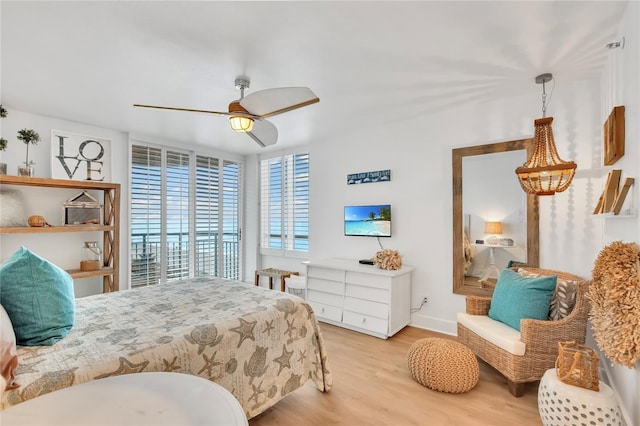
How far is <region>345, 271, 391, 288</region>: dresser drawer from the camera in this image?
3.25 meters

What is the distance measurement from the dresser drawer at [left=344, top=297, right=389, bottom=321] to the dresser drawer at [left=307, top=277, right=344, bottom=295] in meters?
0.15

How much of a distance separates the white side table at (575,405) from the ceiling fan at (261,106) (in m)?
2.21

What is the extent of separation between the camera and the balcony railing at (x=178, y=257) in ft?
Result: 13.9

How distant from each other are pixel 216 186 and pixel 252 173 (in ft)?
2.33

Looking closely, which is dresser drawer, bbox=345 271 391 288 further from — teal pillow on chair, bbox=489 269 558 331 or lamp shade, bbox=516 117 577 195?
lamp shade, bbox=516 117 577 195

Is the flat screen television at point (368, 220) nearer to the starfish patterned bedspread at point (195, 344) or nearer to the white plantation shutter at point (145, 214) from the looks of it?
the starfish patterned bedspread at point (195, 344)

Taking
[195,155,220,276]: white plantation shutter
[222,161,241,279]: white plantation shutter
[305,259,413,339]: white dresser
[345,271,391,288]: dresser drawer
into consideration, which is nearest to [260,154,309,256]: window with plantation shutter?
[222,161,241,279]: white plantation shutter

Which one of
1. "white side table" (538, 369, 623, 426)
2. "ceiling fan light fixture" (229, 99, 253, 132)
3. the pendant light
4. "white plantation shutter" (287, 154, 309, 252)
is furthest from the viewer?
"white plantation shutter" (287, 154, 309, 252)

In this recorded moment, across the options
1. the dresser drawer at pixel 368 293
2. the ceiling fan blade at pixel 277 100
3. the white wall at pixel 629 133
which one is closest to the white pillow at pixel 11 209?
the ceiling fan blade at pixel 277 100

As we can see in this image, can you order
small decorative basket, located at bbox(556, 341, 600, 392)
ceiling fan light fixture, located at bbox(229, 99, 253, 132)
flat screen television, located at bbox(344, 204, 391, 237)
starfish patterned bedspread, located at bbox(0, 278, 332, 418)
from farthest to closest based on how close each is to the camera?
flat screen television, located at bbox(344, 204, 391, 237) < ceiling fan light fixture, located at bbox(229, 99, 253, 132) < small decorative basket, located at bbox(556, 341, 600, 392) < starfish patterned bedspread, located at bbox(0, 278, 332, 418)

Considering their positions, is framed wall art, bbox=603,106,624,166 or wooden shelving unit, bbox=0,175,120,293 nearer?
framed wall art, bbox=603,106,624,166

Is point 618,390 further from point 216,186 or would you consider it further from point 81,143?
point 81,143

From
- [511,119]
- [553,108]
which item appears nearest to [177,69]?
[511,119]

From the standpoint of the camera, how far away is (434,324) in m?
3.43
